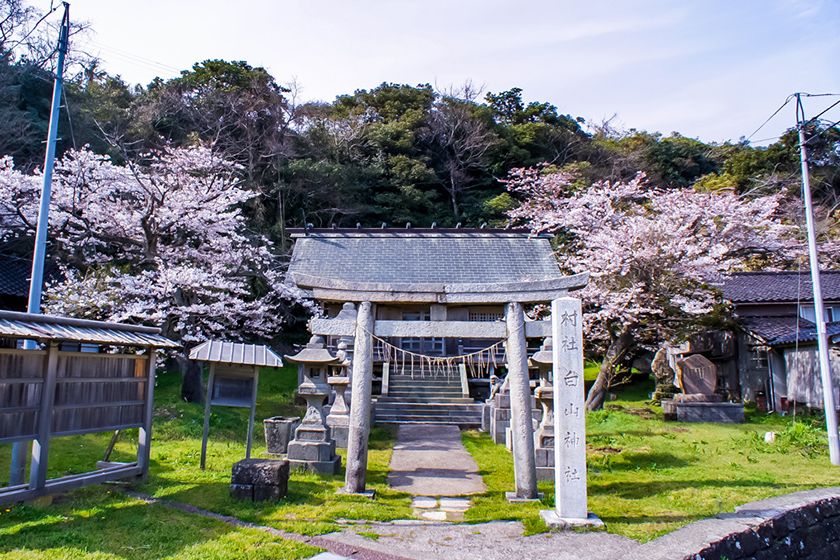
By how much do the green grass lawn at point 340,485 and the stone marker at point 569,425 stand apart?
35 cm

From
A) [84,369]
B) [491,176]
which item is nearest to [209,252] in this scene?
[84,369]

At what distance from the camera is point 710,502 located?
766 centimetres

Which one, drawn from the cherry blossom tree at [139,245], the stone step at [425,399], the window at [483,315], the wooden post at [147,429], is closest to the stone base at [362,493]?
the wooden post at [147,429]

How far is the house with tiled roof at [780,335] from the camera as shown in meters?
17.0

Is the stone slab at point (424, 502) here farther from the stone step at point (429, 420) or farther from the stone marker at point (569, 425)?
the stone step at point (429, 420)

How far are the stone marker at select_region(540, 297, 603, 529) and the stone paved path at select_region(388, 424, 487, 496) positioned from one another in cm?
233

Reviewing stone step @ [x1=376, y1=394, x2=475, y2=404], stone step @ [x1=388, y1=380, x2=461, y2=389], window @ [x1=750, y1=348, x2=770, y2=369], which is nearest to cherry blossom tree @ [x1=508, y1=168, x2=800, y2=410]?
window @ [x1=750, y1=348, x2=770, y2=369]

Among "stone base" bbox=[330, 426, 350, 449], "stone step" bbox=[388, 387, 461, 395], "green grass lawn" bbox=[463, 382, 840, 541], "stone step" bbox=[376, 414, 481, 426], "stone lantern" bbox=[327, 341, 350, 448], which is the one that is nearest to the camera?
"green grass lawn" bbox=[463, 382, 840, 541]

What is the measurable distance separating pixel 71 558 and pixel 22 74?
86.7ft

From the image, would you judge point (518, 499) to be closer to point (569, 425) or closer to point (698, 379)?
point (569, 425)

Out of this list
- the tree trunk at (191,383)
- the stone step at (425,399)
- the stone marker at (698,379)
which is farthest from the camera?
the stone step at (425,399)

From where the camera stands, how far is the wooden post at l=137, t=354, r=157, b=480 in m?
8.50

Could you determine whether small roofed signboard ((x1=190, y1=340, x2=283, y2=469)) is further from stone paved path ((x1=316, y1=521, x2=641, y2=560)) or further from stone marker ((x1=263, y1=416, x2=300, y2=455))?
stone paved path ((x1=316, y1=521, x2=641, y2=560))

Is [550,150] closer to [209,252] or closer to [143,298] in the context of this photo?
[209,252]
